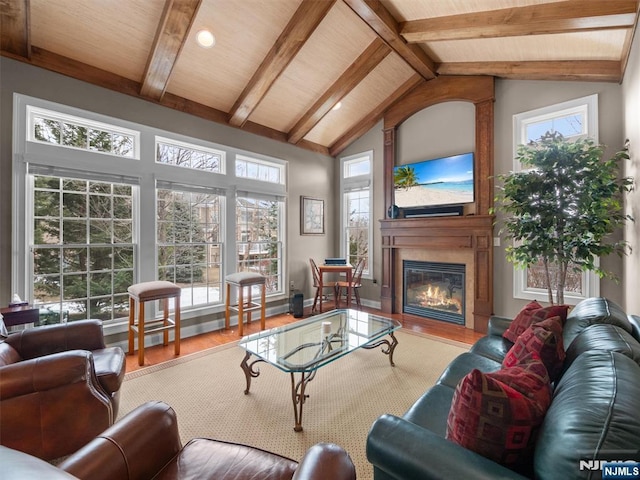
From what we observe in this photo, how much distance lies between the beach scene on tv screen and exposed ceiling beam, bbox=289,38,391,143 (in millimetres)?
1489

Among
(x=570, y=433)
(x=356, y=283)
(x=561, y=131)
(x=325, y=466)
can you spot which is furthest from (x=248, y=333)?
(x=561, y=131)

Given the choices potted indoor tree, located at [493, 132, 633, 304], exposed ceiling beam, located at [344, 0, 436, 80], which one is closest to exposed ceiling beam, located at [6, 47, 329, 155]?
exposed ceiling beam, located at [344, 0, 436, 80]

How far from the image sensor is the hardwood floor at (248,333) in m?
3.06

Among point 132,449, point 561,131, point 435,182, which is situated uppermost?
point 561,131

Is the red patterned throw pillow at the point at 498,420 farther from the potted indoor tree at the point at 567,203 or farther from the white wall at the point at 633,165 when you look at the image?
the potted indoor tree at the point at 567,203

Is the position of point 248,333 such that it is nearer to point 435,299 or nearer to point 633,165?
point 435,299

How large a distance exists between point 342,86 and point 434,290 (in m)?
3.34

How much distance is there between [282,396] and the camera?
91.0 inches

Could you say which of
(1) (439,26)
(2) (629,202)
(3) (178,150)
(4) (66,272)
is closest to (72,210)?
(4) (66,272)

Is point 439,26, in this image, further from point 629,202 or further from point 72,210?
point 72,210

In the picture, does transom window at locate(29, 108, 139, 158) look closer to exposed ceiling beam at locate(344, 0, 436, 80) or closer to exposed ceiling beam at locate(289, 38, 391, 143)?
exposed ceiling beam at locate(289, 38, 391, 143)

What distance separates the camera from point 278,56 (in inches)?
127

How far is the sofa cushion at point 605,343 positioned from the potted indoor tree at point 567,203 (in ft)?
5.31

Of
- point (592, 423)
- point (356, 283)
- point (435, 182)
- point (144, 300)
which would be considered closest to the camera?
point (592, 423)
